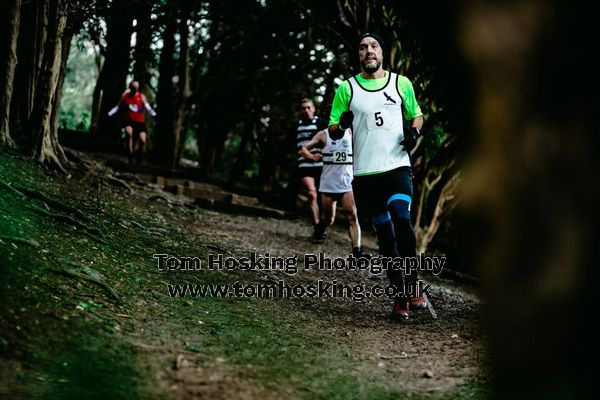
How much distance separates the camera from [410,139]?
532 cm

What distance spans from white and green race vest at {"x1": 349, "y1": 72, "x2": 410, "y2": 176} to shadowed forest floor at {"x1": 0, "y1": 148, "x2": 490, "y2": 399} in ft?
4.44

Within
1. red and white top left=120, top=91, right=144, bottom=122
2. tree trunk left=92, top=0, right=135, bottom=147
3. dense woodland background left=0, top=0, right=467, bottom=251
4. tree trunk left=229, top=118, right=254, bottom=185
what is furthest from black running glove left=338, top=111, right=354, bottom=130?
tree trunk left=229, top=118, right=254, bottom=185

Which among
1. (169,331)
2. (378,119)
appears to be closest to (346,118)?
(378,119)

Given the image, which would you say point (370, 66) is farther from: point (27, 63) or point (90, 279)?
point (27, 63)

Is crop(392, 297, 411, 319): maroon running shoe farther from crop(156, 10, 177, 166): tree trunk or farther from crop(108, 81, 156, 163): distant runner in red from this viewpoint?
crop(156, 10, 177, 166): tree trunk

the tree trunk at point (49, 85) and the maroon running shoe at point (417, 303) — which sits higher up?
the tree trunk at point (49, 85)

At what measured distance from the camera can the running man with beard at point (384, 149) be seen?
5.37m

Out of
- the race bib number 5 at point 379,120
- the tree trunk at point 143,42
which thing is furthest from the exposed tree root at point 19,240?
the tree trunk at point 143,42

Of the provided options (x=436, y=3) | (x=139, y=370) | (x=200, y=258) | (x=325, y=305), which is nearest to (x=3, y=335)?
(x=139, y=370)

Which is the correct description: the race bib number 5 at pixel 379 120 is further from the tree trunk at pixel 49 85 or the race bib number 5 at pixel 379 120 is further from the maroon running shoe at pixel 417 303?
the tree trunk at pixel 49 85

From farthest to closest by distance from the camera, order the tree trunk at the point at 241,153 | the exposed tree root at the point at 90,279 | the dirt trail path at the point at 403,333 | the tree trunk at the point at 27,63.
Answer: the tree trunk at the point at 241,153
the tree trunk at the point at 27,63
the exposed tree root at the point at 90,279
the dirt trail path at the point at 403,333

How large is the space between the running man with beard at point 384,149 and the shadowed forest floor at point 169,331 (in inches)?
24.3

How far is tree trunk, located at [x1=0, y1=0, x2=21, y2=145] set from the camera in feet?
27.9

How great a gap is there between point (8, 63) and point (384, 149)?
5.76m
